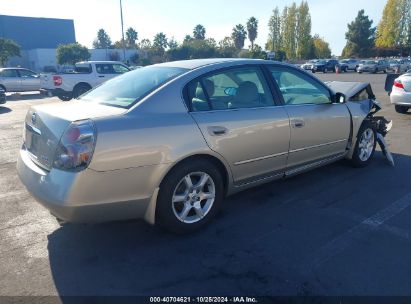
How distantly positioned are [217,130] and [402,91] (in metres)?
8.12

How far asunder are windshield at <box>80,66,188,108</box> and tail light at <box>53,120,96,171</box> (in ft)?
1.67

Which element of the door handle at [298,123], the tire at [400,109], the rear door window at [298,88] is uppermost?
the rear door window at [298,88]

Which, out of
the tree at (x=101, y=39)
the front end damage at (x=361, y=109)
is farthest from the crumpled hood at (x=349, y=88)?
the tree at (x=101, y=39)

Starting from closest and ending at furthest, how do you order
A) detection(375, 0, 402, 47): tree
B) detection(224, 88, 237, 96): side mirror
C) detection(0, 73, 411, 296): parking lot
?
detection(0, 73, 411, 296): parking lot < detection(224, 88, 237, 96): side mirror < detection(375, 0, 402, 47): tree

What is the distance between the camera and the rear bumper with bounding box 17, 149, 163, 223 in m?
2.74

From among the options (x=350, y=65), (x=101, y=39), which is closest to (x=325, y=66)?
(x=350, y=65)

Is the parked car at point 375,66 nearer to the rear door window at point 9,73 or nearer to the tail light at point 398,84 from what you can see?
the tail light at point 398,84

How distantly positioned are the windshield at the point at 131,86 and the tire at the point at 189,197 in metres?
0.79

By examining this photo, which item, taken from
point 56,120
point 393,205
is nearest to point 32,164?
point 56,120

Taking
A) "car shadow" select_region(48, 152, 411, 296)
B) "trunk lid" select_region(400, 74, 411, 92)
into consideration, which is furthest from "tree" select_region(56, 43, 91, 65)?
"car shadow" select_region(48, 152, 411, 296)

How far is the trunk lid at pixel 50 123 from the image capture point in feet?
9.54

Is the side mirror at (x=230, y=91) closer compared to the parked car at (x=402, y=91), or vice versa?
the side mirror at (x=230, y=91)

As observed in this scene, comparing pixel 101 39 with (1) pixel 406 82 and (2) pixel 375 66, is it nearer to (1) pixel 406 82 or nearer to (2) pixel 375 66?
(2) pixel 375 66

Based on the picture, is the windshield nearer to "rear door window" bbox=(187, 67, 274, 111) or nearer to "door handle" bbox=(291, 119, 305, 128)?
"rear door window" bbox=(187, 67, 274, 111)
